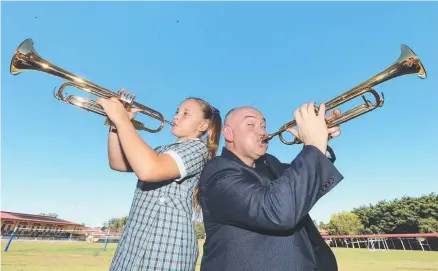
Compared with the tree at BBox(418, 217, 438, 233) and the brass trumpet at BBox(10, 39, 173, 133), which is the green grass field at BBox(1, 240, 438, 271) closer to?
the brass trumpet at BBox(10, 39, 173, 133)

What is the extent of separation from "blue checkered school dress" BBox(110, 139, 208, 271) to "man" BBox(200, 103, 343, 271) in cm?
24

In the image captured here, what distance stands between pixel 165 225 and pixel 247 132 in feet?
3.33

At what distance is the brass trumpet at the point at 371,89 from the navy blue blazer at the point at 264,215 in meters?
0.75

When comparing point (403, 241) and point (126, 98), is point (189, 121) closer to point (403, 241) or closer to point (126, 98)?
point (126, 98)

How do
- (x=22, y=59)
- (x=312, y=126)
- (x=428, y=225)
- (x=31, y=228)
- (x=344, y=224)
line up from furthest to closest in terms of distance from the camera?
(x=31, y=228), (x=344, y=224), (x=428, y=225), (x=22, y=59), (x=312, y=126)

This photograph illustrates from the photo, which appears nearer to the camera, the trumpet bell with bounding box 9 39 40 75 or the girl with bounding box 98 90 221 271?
the girl with bounding box 98 90 221 271

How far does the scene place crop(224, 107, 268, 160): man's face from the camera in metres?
2.34

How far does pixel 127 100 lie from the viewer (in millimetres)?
2623

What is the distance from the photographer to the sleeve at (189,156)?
2.15 m

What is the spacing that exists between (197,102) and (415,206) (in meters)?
55.3

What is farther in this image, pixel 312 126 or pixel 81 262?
pixel 81 262

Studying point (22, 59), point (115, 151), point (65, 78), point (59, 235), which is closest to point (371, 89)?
point (115, 151)

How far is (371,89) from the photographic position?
8.41 feet

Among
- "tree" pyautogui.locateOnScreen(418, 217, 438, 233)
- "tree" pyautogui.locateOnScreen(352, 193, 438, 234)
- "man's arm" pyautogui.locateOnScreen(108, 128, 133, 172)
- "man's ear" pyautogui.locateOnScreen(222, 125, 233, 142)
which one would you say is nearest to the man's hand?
"man's ear" pyautogui.locateOnScreen(222, 125, 233, 142)
